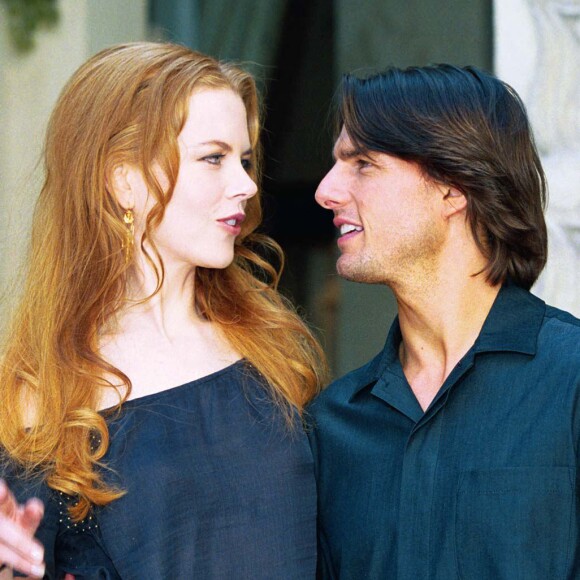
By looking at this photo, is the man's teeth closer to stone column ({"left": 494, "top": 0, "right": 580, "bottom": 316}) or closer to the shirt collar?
the shirt collar

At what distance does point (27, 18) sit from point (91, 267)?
201 centimetres

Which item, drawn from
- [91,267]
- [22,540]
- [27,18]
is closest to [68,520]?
[22,540]

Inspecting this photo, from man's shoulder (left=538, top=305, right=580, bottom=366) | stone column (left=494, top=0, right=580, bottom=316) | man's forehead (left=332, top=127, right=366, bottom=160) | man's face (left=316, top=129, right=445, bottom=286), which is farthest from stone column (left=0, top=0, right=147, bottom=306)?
man's shoulder (left=538, top=305, right=580, bottom=366)

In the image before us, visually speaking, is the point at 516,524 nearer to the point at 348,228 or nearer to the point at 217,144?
the point at 348,228

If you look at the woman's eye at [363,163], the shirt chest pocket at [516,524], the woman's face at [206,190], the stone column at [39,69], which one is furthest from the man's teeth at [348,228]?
the stone column at [39,69]

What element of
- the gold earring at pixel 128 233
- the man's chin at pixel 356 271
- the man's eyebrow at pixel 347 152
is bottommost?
the man's chin at pixel 356 271

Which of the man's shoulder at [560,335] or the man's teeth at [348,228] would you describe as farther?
the man's teeth at [348,228]

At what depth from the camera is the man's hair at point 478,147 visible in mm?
2641

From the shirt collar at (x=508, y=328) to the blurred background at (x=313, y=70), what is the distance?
1.07 meters

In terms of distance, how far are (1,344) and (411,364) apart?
112 cm

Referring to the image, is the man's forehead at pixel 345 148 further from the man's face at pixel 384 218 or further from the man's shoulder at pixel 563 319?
the man's shoulder at pixel 563 319

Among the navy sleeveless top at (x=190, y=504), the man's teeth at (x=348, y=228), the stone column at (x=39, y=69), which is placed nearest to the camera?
the navy sleeveless top at (x=190, y=504)

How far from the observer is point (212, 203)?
280 centimetres

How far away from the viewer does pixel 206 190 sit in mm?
2787
